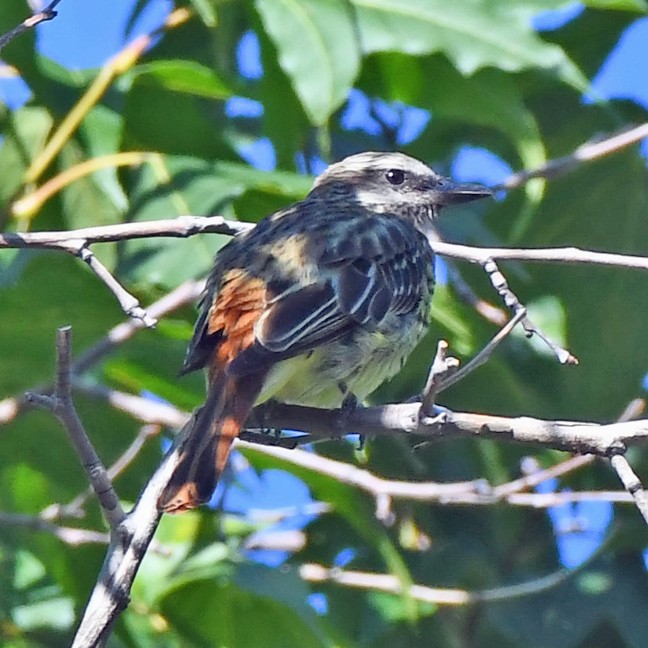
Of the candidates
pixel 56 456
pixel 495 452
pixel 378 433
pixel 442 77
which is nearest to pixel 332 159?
pixel 442 77

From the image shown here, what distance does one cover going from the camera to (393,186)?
5.50 meters

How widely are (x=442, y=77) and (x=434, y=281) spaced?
2.68ft

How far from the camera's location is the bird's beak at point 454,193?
202 inches

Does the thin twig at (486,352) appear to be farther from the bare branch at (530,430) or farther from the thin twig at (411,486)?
the thin twig at (411,486)

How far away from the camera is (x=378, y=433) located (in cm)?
349

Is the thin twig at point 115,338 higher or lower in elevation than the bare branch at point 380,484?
higher

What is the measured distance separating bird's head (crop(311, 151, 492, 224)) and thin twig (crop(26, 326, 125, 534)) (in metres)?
2.50

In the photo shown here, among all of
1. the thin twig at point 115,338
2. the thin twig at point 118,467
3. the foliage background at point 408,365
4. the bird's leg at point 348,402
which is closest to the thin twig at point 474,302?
the foliage background at point 408,365

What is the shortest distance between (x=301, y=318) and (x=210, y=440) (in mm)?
558

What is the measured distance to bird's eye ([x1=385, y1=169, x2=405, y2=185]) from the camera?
544cm

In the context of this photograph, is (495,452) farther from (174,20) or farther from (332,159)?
(174,20)

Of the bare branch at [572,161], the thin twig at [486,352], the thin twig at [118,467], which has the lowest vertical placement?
the thin twig at [486,352]

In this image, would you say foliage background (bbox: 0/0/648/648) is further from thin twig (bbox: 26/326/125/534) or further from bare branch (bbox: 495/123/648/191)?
thin twig (bbox: 26/326/125/534)

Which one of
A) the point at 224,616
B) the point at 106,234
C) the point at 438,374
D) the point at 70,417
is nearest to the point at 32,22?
the point at 106,234
